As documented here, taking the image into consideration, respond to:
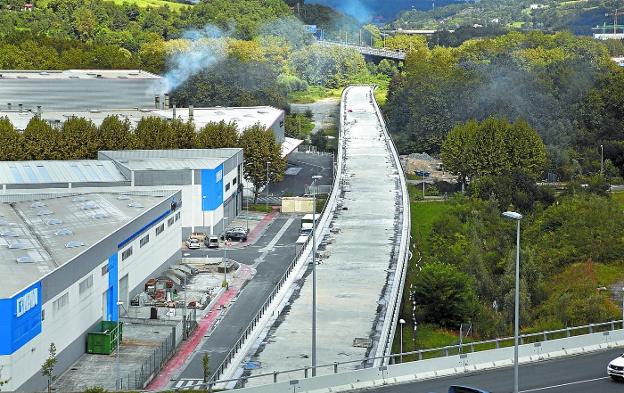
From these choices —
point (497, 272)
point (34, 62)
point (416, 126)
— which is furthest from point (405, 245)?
point (34, 62)

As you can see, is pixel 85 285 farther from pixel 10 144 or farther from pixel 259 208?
pixel 259 208

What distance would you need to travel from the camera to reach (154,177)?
46.8m

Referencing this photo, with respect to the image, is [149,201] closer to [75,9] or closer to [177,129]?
[177,129]

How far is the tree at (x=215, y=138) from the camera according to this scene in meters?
56.2

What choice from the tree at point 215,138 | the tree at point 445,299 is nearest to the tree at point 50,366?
the tree at point 445,299

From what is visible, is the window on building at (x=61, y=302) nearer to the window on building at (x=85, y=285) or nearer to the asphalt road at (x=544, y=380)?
the window on building at (x=85, y=285)

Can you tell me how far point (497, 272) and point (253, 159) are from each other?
1603cm

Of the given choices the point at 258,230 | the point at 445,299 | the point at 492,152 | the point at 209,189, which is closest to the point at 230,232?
the point at 209,189

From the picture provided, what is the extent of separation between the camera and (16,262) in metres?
31.8

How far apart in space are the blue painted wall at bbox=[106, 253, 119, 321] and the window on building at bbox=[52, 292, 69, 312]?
3360 millimetres

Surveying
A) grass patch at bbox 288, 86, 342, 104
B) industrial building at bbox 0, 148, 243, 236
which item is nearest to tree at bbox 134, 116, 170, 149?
industrial building at bbox 0, 148, 243, 236

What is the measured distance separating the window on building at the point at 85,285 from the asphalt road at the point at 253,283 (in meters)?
2.90

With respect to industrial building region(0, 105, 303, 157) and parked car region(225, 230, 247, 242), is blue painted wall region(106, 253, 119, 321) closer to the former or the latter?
parked car region(225, 230, 247, 242)

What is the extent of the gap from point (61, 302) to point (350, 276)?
27.9 ft
